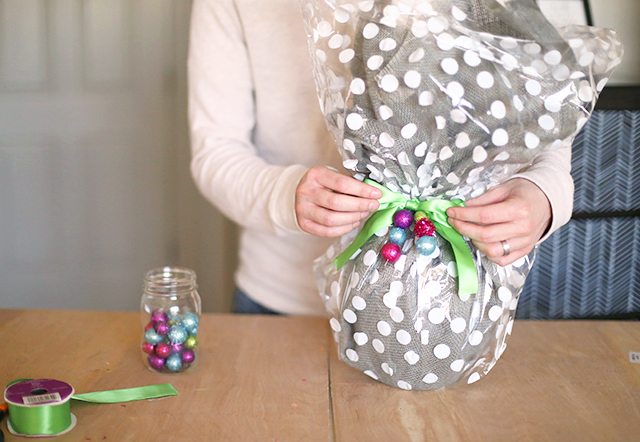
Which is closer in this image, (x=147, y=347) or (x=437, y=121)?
(x=437, y=121)

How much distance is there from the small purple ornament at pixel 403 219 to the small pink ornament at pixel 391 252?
0.08 feet

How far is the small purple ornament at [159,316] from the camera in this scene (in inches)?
39.4

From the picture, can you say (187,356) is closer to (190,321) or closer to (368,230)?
(190,321)

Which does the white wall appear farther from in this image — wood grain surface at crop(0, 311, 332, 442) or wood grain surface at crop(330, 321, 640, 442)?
wood grain surface at crop(330, 321, 640, 442)

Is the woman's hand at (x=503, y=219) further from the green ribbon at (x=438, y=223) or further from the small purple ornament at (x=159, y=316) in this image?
the small purple ornament at (x=159, y=316)

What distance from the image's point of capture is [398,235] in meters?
0.89

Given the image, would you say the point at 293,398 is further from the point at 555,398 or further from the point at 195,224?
the point at 195,224

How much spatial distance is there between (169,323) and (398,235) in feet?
1.03

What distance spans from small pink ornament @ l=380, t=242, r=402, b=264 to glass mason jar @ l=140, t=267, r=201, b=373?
10.9 inches

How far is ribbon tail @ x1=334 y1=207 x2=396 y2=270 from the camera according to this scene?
35.7 inches

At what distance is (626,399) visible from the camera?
949mm

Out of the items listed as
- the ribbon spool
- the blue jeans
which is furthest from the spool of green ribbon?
the blue jeans

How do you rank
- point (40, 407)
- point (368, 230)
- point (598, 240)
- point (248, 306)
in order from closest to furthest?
point (40, 407)
point (368, 230)
point (248, 306)
point (598, 240)

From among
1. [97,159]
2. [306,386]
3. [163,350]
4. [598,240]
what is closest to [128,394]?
[163,350]
